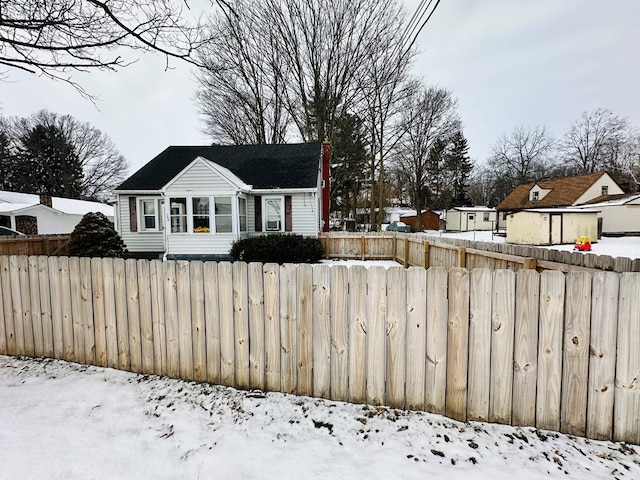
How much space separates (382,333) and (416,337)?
0.25 meters

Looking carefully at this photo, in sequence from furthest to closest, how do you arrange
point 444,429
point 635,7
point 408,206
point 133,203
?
point 408,206 < point 133,203 < point 635,7 < point 444,429

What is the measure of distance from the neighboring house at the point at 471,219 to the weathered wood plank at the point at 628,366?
122 feet

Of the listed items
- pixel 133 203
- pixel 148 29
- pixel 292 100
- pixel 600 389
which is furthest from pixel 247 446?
pixel 292 100

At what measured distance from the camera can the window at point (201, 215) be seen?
12781mm

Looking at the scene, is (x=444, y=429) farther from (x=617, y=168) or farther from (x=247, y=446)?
(x=617, y=168)

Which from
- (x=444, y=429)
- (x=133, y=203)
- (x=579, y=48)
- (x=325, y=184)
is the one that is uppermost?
(x=579, y=48)

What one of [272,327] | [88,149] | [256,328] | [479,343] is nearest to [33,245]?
[256,328]

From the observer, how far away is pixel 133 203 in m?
13.9

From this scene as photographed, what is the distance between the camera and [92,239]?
417 inches

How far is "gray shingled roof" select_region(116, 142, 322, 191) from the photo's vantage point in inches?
546

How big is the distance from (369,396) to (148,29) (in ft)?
16.9

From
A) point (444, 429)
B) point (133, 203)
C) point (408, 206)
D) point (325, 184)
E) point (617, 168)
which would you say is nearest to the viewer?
point (444, 429)

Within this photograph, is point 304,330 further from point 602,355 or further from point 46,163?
point 46,163

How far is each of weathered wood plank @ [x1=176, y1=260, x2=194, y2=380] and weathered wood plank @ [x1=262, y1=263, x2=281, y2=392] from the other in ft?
2.47
